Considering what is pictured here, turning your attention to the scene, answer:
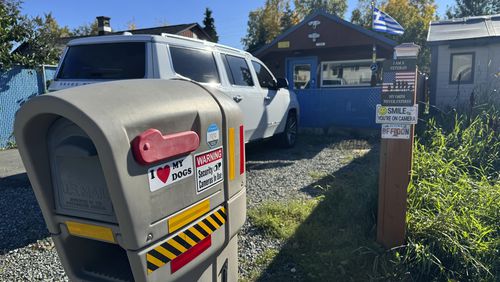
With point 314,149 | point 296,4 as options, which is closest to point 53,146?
point 314,149

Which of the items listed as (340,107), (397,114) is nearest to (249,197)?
(397,114)

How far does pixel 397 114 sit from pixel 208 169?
1.98 meters

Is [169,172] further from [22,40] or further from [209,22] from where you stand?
[209,22]

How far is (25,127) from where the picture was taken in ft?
5.05

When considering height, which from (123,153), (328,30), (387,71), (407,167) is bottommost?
(407,167)

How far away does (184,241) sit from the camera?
177cm

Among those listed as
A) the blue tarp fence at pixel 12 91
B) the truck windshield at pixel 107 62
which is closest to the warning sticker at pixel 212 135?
the truck windshield at pixel 107 62

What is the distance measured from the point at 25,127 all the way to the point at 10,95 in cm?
1019

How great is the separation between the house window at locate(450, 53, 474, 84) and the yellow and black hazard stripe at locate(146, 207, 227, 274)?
9674mm

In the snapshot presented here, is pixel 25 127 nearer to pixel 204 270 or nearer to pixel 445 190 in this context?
pixel 204 270

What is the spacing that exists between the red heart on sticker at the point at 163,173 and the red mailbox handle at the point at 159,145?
5 centimetres

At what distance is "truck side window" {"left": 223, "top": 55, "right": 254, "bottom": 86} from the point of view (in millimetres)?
5978

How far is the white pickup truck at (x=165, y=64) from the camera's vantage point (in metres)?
4.41

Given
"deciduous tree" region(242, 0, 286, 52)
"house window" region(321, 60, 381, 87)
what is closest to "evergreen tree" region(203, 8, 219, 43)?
"deciduous tree" region(242, 0, 286, 52)
